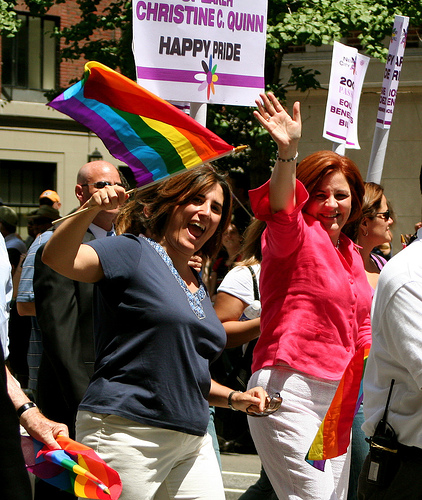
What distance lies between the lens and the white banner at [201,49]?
5105 mm

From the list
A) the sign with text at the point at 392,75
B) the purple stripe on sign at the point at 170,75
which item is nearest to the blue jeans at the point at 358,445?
the purple stripe on sign at the point at 170,75

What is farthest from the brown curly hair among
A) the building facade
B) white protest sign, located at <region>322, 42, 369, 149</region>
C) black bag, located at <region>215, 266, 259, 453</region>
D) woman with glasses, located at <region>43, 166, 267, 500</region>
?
the building facade

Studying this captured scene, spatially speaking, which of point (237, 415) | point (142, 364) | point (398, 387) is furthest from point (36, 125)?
point (398, 387)

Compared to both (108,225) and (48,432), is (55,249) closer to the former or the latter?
(48,432)

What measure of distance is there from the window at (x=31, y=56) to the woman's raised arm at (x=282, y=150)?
742 inches

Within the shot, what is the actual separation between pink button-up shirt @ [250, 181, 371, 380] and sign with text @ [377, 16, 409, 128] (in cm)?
408

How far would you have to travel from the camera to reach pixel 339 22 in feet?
38.2

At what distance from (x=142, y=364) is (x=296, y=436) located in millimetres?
882

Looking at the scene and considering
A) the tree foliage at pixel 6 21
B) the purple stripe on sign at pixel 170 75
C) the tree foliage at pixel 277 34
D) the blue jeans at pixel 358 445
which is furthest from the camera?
the tree foliage at pixel 6 21

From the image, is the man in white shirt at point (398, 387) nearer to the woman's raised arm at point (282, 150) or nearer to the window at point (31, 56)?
the woman's raised arm at point (282, 150)

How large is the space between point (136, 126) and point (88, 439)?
1.35m

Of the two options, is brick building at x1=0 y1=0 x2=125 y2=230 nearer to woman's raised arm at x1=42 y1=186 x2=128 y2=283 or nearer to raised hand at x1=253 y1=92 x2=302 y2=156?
raised hand at x1=253 y1=92 x2=302 y2=156

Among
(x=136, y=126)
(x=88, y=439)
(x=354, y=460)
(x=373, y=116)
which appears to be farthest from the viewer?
(x=373, y=116)

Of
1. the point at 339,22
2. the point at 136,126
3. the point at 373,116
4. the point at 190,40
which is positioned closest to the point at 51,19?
the point at 373,116
